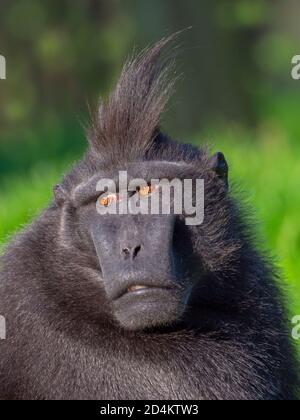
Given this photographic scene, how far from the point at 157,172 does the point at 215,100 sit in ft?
Answer: 35.4

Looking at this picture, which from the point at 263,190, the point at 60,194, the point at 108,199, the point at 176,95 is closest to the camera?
the point at 108,199

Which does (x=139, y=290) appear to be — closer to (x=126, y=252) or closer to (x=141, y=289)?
(x=141, y=289)

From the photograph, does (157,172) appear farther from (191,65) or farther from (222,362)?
(191,65)

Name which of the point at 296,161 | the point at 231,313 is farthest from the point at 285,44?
the point at 231,313

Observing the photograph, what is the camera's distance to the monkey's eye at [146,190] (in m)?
4.91

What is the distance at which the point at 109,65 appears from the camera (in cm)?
2273

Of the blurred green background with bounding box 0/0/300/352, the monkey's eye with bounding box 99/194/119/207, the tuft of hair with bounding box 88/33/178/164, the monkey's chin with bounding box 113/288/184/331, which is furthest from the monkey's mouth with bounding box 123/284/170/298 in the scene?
the blurred green background with bounding box 0/0/300/352

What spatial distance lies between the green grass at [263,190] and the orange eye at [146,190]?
227 cm

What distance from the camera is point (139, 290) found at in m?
4.68

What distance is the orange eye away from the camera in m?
4.91

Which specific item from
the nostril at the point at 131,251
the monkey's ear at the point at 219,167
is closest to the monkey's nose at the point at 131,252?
the nostril at the point at 131,251

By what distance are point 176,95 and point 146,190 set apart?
30.9ft

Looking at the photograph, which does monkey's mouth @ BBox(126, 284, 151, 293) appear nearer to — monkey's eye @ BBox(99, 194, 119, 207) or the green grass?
monkey's eye @ BBox(99, 194, 119, 207)

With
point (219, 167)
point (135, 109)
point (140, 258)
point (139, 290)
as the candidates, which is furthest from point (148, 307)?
point (135, 109)
